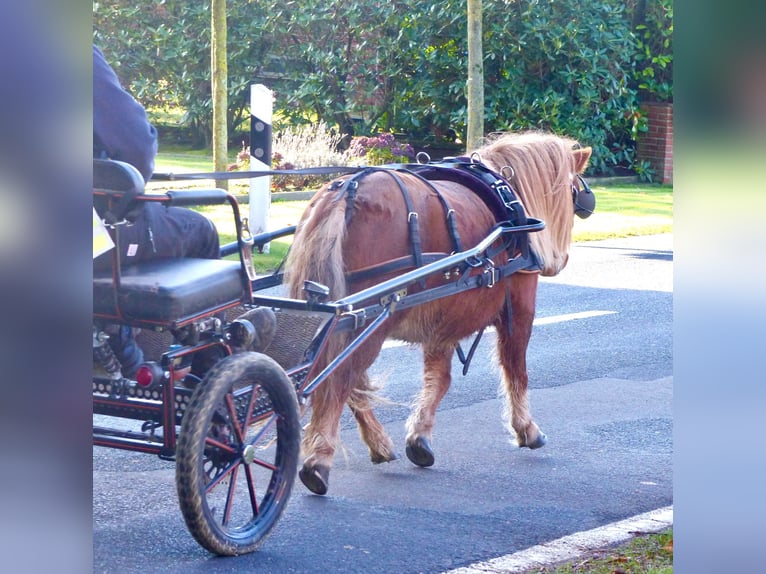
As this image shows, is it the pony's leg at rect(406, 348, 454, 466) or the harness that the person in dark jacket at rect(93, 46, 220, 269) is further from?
the pony's leg at rect(406, 348, 454, 466)

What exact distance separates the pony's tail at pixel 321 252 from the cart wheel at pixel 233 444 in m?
0.64

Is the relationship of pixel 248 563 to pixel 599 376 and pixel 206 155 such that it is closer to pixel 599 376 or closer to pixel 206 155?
pixel 599 376

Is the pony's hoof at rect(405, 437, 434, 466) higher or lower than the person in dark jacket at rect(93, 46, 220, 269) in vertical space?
lower

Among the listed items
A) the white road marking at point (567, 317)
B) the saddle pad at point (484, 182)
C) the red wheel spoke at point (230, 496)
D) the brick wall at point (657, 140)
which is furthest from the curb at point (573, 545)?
the brick wall at point (657, 140)

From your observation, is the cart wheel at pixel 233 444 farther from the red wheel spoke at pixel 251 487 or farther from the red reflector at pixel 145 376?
the red reflector at pixel 145 376

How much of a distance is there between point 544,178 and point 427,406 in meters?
1.48

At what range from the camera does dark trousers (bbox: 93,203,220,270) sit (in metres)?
3.96

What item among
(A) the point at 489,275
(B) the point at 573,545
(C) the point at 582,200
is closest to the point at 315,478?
(B) the point at 573,545

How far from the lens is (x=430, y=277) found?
5.05m

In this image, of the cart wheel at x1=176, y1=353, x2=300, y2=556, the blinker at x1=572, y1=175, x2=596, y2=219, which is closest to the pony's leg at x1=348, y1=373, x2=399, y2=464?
the cart wheel at x1=176, y1=353, x2=300, y2=556

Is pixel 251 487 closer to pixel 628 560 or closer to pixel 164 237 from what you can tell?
pixel 164 237

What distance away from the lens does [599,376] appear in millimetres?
7711

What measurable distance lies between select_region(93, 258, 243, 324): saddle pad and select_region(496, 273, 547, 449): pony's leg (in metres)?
2.14
